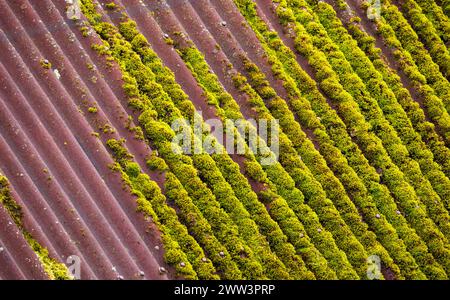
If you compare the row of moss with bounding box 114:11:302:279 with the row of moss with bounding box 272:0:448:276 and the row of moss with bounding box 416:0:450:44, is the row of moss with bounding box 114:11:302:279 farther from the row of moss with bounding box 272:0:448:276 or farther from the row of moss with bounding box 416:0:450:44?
the row of moss with bounding box 416:0:450:44

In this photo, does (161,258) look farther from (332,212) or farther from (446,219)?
(446,219)

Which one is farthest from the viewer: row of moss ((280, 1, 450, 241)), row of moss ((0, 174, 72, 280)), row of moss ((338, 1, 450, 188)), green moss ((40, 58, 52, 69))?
row of moss ((338, 1, 450, 188))

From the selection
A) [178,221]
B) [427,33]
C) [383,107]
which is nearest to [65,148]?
[178,221]

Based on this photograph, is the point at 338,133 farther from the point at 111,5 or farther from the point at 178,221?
the point at 111,5

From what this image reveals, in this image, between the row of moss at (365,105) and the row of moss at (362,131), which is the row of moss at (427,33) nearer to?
the row of moss at (365,105)

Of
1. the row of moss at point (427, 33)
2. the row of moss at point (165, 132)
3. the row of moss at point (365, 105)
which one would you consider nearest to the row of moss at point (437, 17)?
the row of moss at point (427, 33)

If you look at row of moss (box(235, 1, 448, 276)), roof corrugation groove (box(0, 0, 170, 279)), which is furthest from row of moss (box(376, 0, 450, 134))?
roof corrugation groove (box(0, 0, 170, 279))
